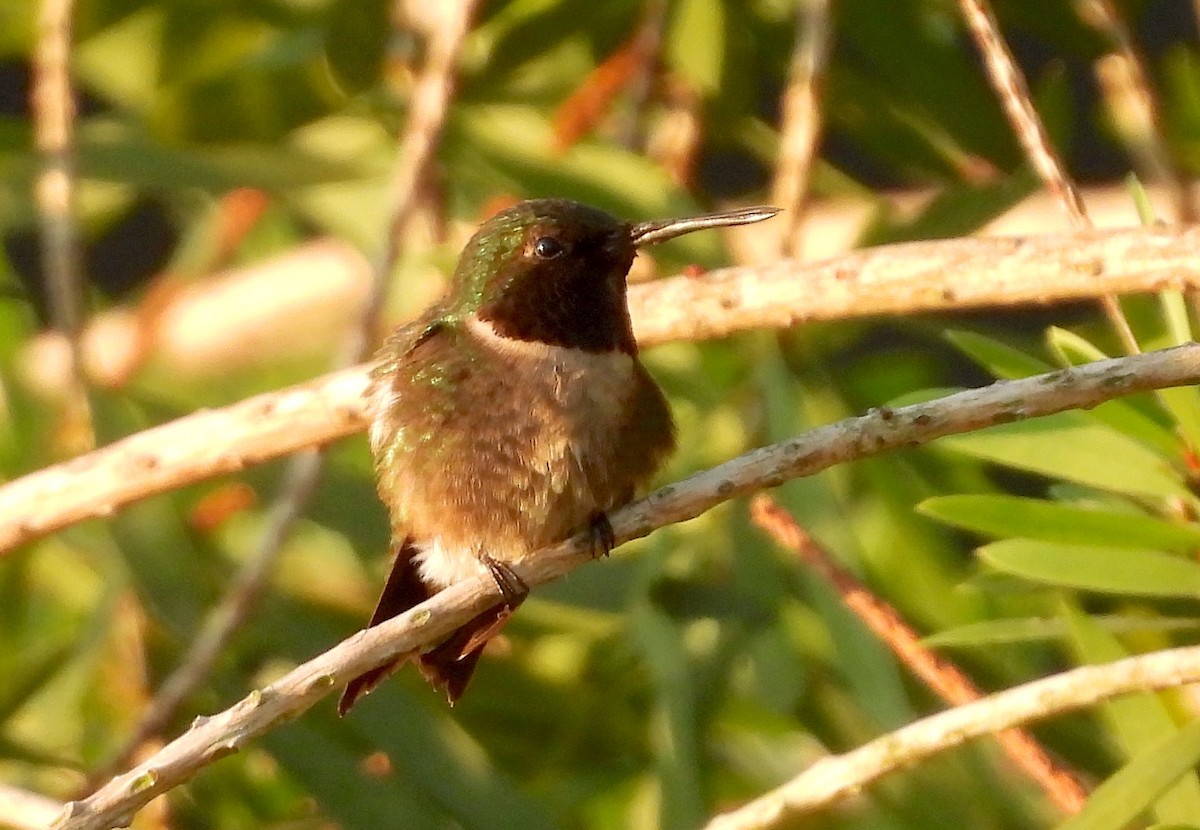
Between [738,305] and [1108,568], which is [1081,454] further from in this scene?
[738,305]

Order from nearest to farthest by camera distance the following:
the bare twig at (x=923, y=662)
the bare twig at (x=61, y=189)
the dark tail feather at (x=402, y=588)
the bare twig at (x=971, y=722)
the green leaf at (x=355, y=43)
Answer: the bare twig at (x=971, y=722)
the bare twig at (x=923, y=662)
the dark tail feather at (x=402, y=588)
the bare twig at (x=61, y=189)
the green leaf at (x=355, y=43)

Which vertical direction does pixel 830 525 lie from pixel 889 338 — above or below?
above

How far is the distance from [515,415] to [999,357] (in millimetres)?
474

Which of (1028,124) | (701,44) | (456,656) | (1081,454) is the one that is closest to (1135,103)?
(701,44)

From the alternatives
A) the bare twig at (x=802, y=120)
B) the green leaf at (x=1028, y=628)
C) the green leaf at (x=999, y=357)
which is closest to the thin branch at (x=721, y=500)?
the green leaf at (x=1028, y=628)

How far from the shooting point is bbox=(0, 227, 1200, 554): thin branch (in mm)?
1416

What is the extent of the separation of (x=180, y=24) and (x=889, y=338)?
93.0 inches

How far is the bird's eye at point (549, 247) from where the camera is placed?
1732mm

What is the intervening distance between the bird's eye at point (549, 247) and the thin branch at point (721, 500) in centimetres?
42

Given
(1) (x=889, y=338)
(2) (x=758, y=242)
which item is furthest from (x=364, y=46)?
(1) (x=889, y=338)

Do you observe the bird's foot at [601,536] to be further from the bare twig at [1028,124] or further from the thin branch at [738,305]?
the bare twig at [1028,124]

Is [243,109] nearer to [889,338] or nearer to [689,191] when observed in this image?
[689,191]

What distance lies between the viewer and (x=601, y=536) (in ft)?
5.08

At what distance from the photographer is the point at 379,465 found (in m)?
Result: 1.67
